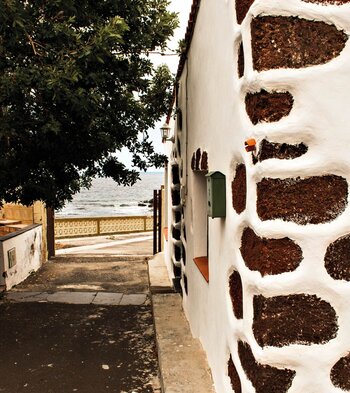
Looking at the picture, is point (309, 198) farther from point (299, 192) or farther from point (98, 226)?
point (98, 226)

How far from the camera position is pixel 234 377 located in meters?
2.54

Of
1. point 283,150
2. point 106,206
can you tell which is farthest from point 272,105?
point 106,206

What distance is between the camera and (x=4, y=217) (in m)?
12.5

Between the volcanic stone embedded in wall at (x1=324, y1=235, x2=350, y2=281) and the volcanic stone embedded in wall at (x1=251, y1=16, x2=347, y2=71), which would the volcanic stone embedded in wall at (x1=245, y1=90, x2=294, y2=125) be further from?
the volcanic stone embedded in wall at (x1=324, y1=235, x2=350, y2=281)

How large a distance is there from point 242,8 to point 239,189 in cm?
98

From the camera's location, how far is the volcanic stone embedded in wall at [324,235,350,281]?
76.1 inches

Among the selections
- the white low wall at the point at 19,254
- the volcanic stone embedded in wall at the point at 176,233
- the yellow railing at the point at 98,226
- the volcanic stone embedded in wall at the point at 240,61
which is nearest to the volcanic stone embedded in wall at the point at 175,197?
the volcanic stone embedded in wall at the point at 176,233

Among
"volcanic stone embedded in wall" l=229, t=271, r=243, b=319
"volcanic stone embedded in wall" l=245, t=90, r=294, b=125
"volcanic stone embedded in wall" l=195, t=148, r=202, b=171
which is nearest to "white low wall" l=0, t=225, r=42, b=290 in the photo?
"volcanic stone embedded in wall" l=195, t=148, r=202, b=171

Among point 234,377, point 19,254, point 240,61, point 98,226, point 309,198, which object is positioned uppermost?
point 240,61

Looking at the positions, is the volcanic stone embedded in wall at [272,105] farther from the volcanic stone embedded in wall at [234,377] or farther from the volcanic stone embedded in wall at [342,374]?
the volcanic stone embedded in wall at [234,377]

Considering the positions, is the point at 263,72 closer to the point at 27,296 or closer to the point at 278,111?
the point at 278,111

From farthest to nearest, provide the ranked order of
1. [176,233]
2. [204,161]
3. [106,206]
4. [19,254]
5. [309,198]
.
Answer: [106,206]
[19,254]
[176,233]
[204,161]
[309,198]

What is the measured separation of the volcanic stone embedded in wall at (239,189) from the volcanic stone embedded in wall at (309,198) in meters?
0.31

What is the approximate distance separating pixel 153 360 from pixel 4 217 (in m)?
9.44
